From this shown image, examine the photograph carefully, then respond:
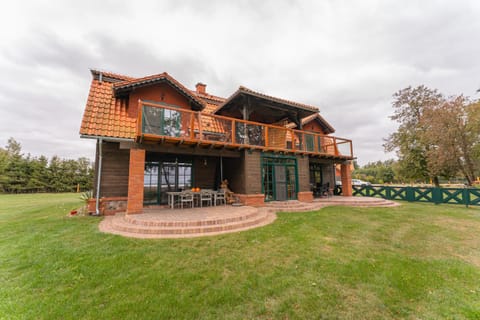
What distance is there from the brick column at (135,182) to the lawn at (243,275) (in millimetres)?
1470

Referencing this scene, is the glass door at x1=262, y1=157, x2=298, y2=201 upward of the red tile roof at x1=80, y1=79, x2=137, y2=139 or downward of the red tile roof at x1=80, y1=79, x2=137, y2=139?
downward

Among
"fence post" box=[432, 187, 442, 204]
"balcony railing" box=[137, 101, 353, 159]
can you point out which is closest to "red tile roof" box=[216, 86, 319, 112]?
"balcony railing" box=[137, 101, 353, 159]

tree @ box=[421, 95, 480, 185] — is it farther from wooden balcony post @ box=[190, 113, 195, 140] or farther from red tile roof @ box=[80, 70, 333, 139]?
wooden balcony post @ box=[190, 113, 195, 140]

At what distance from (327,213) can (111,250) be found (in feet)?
25.3

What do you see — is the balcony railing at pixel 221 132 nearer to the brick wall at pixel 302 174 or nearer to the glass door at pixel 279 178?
the brick wall at pixel 302 174

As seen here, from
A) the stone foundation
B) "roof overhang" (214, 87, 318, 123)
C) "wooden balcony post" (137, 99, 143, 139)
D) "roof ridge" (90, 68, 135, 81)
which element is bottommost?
the stone foundation

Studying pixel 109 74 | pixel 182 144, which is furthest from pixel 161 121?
pixel 109 74

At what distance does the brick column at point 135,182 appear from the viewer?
6773mm

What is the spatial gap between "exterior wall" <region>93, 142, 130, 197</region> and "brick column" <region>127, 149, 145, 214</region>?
143 centimetres

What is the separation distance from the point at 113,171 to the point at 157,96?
4.02 m

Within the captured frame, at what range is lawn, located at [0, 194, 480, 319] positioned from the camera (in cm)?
237

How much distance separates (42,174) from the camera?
82.2 ft

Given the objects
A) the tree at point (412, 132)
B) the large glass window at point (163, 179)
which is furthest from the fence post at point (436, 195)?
the large glass window at point (163, 179)

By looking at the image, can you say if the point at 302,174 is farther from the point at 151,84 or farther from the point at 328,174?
the point at 151,84
